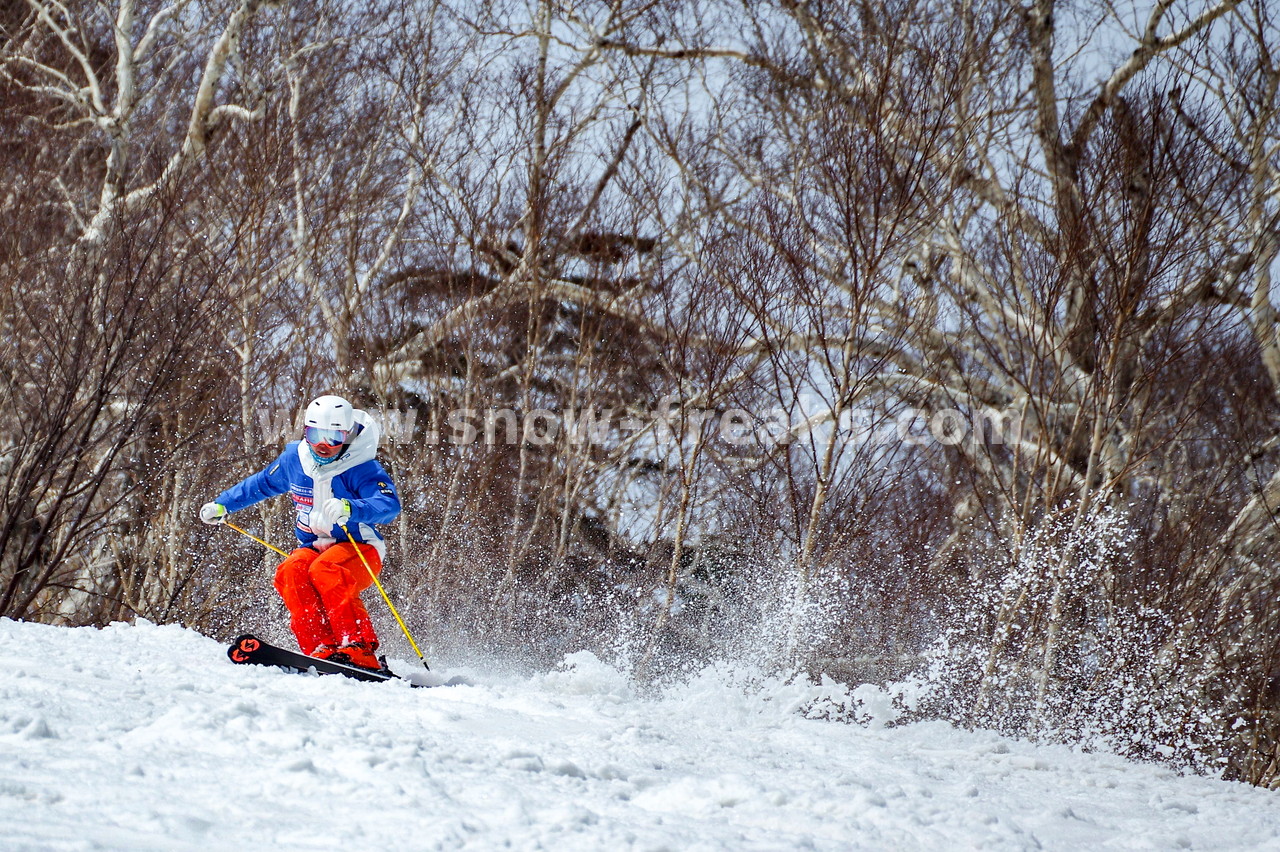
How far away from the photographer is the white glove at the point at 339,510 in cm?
491

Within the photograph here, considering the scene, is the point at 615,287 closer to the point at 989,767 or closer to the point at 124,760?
the point at 989,767

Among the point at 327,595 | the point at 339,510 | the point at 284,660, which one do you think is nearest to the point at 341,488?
the point at 339,510

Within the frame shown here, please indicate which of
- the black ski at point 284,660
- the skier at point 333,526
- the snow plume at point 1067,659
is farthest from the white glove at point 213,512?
the snow plume at point 1067,659

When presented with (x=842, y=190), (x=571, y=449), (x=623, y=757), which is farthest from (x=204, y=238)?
(x=623, y=757)

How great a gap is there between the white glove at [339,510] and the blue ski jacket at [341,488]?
0.34 ft

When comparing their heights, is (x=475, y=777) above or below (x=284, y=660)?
above

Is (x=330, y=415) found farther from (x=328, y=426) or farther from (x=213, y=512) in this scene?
(x=213, y=512)

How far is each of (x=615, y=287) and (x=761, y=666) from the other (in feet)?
19.6

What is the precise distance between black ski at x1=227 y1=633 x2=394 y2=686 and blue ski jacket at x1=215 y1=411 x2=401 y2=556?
658 millimetres

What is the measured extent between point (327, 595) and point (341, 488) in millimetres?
562

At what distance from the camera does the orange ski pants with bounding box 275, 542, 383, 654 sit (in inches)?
201

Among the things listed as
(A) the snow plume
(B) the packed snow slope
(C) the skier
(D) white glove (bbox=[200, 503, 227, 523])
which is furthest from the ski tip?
(A) the snow plume

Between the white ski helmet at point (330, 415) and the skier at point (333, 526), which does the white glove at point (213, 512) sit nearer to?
the skier at point (333, 526)

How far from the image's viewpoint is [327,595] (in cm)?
511
